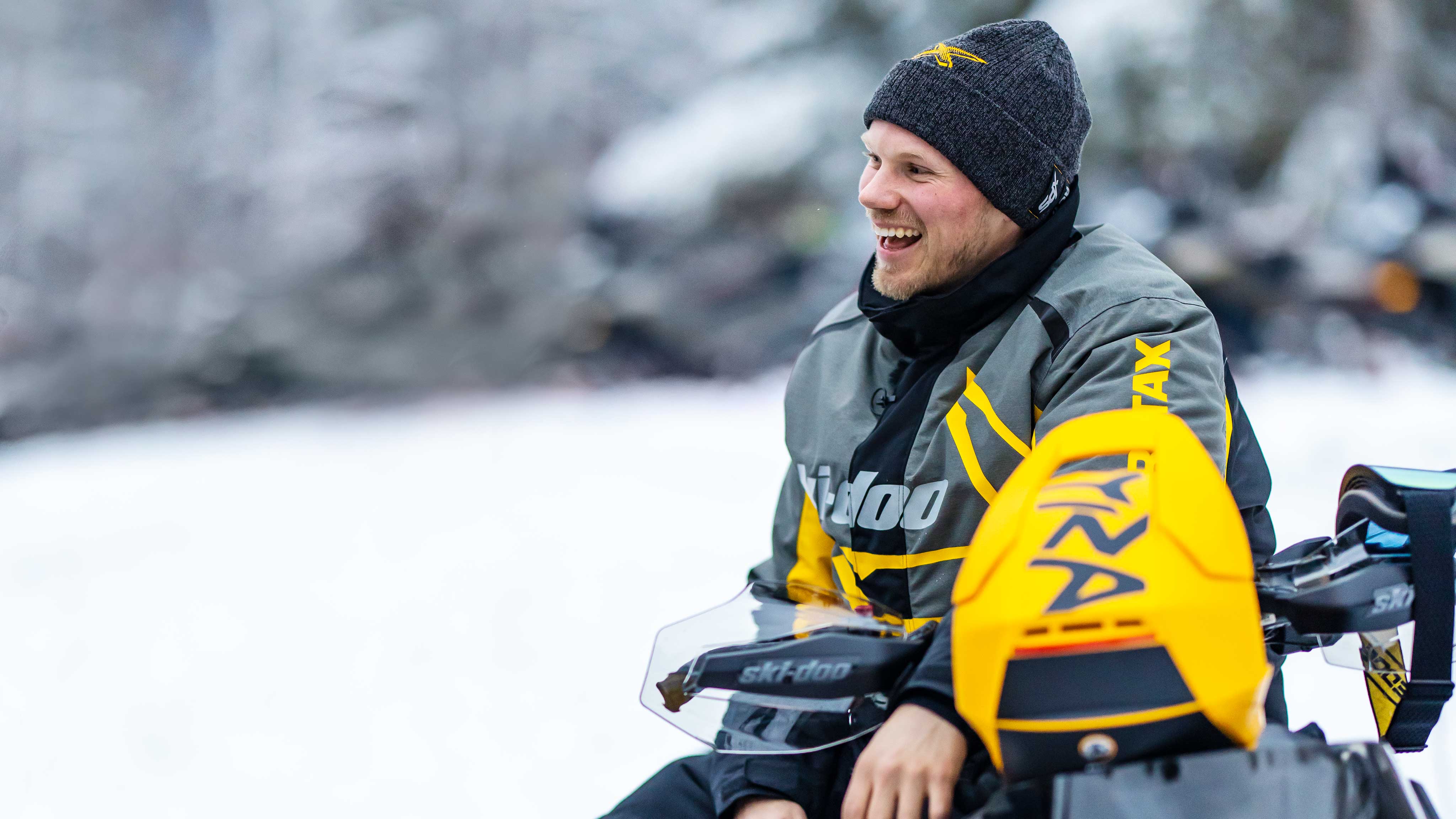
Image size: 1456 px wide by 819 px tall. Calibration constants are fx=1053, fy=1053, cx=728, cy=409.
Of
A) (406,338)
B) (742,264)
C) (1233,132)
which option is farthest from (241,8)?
(1233,132)

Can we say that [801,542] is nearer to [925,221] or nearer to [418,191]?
[925,221]

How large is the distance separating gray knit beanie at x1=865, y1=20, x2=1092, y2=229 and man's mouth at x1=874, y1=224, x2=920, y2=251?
0.08m

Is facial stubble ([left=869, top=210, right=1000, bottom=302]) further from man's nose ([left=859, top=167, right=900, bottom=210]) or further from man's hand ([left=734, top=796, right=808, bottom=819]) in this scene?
man's hand ([left=734, top=796, right=808, bottom=819])

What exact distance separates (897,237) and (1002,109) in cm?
16

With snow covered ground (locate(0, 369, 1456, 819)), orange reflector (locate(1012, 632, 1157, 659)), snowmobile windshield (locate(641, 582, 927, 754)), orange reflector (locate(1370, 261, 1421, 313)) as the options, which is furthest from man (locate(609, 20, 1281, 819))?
orange reflector (locate(1370, 261, 1421, 313))

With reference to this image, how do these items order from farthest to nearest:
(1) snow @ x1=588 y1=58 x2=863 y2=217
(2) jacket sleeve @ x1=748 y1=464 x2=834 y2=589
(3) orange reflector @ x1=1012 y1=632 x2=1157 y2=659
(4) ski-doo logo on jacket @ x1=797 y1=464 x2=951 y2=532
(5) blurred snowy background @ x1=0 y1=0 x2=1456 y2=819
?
1. (1) snow @ x1=588 y1=58 x2=863 y2=217
2. (5) blurred snowy background @ x1=0 y1=0 x2=1456 y2=819
3. (2) jacket sleeve @ x1=748 y1=464 x2=834 y2=589
4. (4) ski-doo logo on jacket @ x1=797 y1=464 x2=951 y2=532
5. (3) orange reflector @ x1=1012 y1=632 x2=1157 y2=659

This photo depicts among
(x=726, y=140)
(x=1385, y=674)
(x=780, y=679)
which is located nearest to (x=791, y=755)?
(x=780, y=679)

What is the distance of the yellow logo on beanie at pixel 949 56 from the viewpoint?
3.52 feet

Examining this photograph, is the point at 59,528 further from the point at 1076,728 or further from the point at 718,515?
the point at 1076,728

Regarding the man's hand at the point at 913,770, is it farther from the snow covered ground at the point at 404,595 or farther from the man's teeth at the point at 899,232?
the snow covered ground at the point at 404,595

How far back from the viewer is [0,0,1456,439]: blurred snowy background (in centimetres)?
595

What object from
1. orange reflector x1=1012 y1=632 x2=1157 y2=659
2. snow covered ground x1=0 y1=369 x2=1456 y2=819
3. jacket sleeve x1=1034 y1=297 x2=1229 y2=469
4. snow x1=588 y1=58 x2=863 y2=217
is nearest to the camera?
orange reflector x1=1012 y1=632 x2=1157 y2=659

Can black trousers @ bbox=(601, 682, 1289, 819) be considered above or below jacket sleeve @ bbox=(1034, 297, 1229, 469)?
below

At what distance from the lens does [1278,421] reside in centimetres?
399
